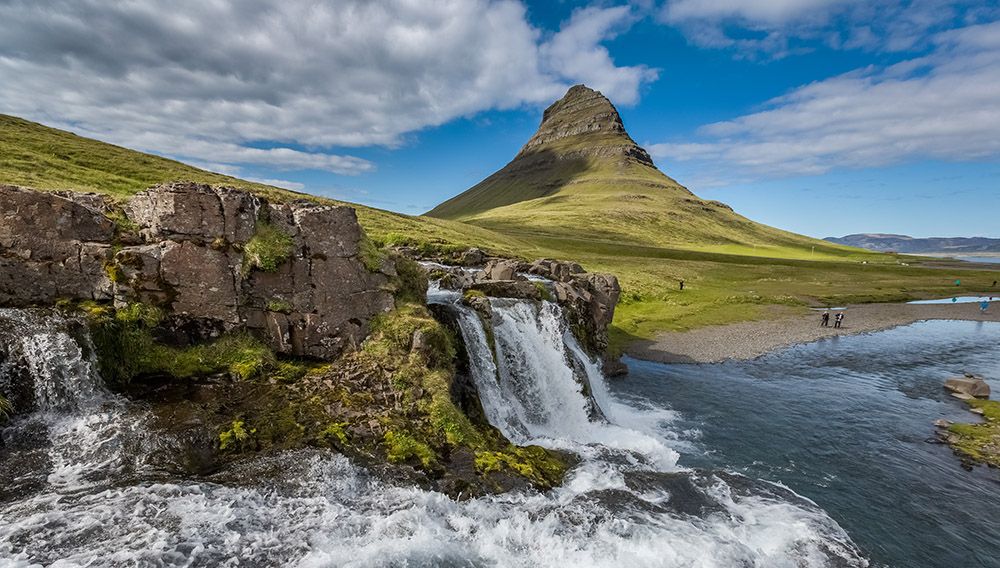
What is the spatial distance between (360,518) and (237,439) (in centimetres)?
539

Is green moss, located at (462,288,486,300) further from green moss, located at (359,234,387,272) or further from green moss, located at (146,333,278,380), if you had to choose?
green moss, located at (146,333,278,380)

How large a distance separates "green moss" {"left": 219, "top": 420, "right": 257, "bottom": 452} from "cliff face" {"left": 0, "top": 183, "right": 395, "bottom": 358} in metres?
4.82

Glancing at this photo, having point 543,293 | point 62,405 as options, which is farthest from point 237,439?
point 543,293

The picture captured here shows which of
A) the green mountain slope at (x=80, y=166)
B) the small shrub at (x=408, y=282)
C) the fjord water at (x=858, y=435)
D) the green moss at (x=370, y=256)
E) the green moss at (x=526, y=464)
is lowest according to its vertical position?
the fjord water at (x=858, y=435)

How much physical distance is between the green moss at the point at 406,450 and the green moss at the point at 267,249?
30.0 feet

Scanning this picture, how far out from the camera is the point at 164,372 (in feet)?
57.7

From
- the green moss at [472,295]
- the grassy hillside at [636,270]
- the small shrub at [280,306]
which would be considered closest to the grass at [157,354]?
→ the small shrub at [280,306]

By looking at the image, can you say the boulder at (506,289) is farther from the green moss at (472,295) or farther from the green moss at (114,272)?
the green moss at (114,272)

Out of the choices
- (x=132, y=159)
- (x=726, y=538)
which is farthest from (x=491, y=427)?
(x=132, y=159)

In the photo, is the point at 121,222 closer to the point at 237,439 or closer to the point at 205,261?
the point at 205,261

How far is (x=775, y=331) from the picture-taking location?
5859 centimetres

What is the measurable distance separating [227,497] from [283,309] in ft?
28.5

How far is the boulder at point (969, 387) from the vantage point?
118ft

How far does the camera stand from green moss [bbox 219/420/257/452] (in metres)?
15.4
